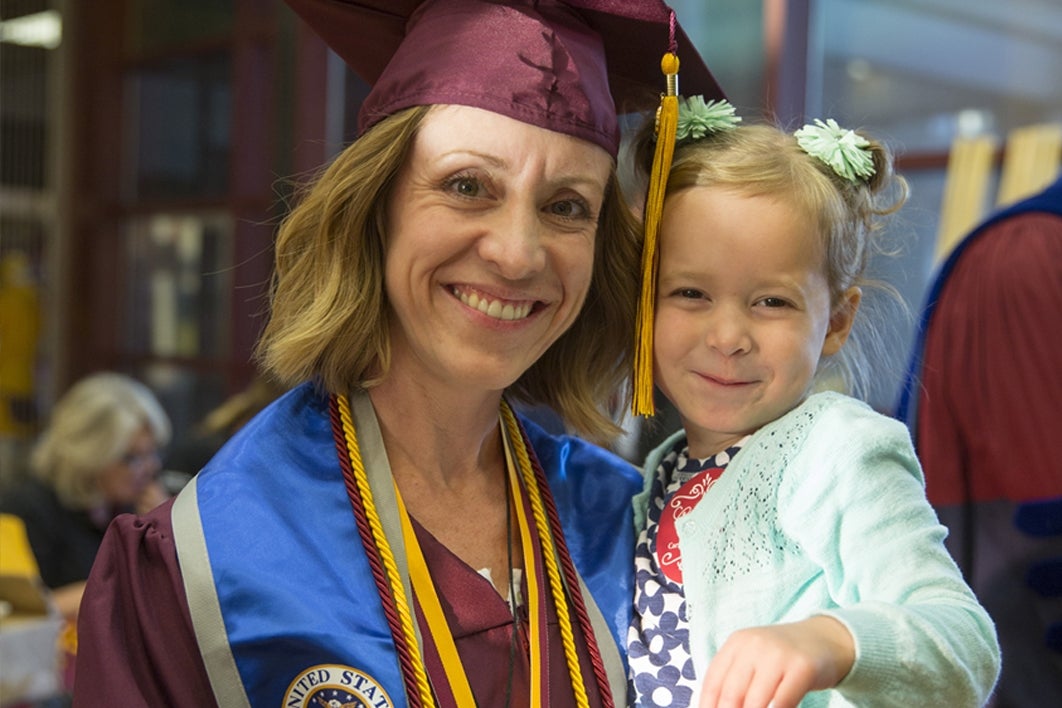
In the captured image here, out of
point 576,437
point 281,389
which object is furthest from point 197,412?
point 576,437

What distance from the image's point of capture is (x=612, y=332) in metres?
1.73

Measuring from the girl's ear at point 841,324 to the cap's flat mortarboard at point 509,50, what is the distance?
1.22 feet

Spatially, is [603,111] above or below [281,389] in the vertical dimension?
above

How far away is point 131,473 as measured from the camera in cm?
409

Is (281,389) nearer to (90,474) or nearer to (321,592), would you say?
(90,474)

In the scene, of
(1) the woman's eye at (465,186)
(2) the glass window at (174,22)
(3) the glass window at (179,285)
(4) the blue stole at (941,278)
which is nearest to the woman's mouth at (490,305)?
(1) the woman's eye at (465,186)

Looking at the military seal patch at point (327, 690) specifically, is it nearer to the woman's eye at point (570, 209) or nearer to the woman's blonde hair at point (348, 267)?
the woman's blonde hair at point (348, 267)

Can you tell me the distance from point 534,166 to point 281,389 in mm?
2035

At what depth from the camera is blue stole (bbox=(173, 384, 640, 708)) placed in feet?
4.22

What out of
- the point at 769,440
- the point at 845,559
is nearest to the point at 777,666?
the point at 845,559

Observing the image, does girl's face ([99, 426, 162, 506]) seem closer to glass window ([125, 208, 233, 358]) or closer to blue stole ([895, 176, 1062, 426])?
glass window ([125, 208, 233, 358])

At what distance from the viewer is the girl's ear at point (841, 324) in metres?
1.63

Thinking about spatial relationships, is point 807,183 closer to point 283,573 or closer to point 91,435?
point 283,573

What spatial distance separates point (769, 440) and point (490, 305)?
14.5 inches
